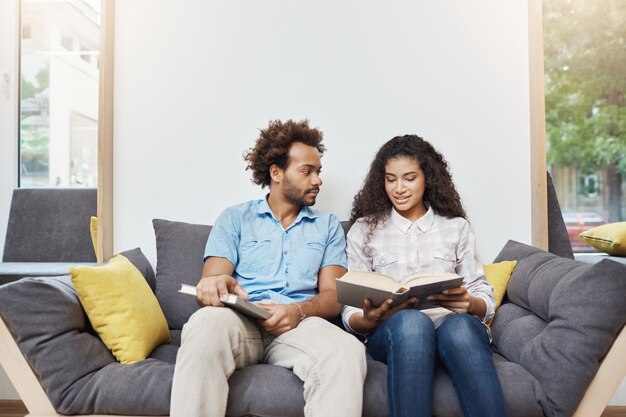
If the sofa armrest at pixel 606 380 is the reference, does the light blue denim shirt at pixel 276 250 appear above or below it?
above

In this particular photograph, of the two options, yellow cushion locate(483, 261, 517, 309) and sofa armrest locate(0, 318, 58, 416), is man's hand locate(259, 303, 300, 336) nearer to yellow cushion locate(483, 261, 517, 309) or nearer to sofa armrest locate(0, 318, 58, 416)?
sofa armrest locate(0, 318, 58, 416)

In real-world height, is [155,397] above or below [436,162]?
below

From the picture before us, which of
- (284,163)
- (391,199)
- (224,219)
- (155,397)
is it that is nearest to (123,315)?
(155,397)

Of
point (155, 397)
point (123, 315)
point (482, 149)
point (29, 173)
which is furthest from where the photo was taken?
point (29, 173)

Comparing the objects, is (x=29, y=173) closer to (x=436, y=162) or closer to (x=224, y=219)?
(x=224, y=219)

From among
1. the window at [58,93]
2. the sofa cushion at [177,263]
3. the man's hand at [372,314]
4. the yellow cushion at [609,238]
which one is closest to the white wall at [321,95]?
the sofa cushion at [177,263]

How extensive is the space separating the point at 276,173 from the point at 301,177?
12 centimetres

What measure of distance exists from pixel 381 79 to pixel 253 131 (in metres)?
0.60

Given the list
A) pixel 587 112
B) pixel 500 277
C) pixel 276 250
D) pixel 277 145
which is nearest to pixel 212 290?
pixel 276 250

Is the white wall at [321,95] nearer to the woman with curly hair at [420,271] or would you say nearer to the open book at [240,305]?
the woman with curly hair at [420,271]

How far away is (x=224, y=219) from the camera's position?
6.76 ft

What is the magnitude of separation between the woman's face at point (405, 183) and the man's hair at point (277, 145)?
34 centimetres

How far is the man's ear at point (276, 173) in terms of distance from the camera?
2.15 m

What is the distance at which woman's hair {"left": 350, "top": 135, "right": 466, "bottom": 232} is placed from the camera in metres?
2.06
